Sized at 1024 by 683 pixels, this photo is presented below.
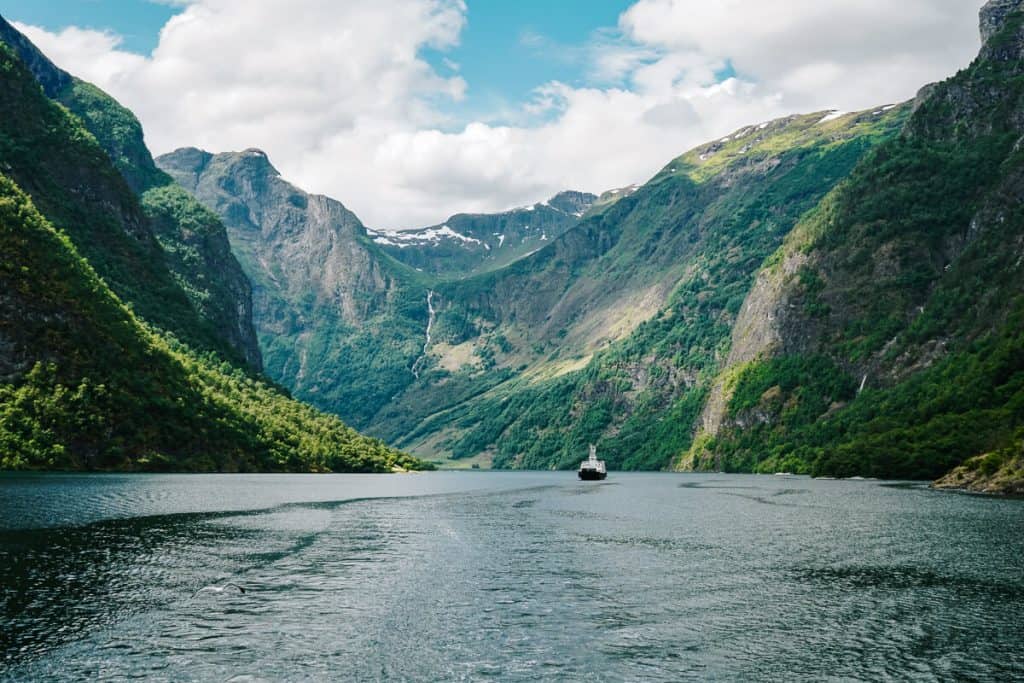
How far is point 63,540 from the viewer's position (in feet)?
245

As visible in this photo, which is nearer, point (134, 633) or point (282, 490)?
point (134, 633)

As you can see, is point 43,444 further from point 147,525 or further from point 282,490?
point 147,525

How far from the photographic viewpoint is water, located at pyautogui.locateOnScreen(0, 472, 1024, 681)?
4091 cm

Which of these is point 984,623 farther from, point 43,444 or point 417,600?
point 43,444

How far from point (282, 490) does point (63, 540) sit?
93564mm

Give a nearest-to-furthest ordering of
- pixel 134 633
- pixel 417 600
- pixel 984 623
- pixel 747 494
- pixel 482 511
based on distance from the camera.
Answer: pixel 134 633 < pixel 984 623 < pixel 417 600 < pixel 482 511 < pixel 747 494

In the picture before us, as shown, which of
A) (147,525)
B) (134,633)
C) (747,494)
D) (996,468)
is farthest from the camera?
(747,494)

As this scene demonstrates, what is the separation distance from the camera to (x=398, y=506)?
139875 millimetres

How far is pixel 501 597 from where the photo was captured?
57.3 metres

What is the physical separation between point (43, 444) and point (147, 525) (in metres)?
112

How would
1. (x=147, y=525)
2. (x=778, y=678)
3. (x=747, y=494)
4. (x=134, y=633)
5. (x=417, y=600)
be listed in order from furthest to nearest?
(x=747, y=494) → (x=147, y=525) → (x=417, y=600) → (x=134, y=633) → (x=778, y=678)

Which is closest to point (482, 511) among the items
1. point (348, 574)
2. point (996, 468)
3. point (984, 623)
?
point (348, 574)

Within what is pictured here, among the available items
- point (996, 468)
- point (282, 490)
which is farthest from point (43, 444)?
point (996, 468)

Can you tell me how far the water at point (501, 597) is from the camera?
40906 millimetres
